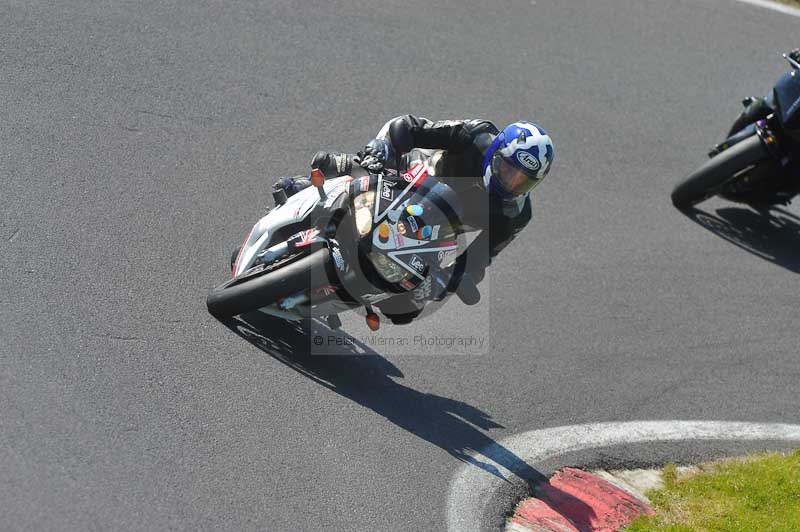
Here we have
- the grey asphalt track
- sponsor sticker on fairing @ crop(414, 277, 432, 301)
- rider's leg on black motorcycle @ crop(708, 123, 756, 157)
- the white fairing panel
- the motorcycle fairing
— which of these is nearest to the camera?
the grey asphalt track

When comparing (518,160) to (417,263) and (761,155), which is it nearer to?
(417,263)

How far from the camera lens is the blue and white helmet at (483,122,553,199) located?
6156mm

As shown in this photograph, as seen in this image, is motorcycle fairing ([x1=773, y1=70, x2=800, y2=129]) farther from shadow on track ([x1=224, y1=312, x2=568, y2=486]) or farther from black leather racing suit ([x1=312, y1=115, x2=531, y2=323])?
shadow on track ([x1=224, y1=312, x2=568, y2=486])

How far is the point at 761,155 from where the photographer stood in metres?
9.65

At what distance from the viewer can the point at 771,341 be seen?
8.55m

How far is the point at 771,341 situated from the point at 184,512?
19.3ft

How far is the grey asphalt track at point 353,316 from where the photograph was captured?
18.2ft

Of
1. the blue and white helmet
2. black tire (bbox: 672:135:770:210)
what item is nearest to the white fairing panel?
the blue and white helmet

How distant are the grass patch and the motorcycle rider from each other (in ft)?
6.89

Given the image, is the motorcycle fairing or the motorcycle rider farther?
the motorcycle fairing

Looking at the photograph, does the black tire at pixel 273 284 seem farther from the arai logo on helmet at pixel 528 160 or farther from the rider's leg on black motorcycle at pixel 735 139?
the rider's leg on black motorcycle at pixel 735 139

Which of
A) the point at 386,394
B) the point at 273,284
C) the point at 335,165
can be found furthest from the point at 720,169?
the point at 273,284

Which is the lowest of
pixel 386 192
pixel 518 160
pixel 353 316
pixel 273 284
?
pixel 353 316

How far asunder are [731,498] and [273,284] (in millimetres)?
3607
